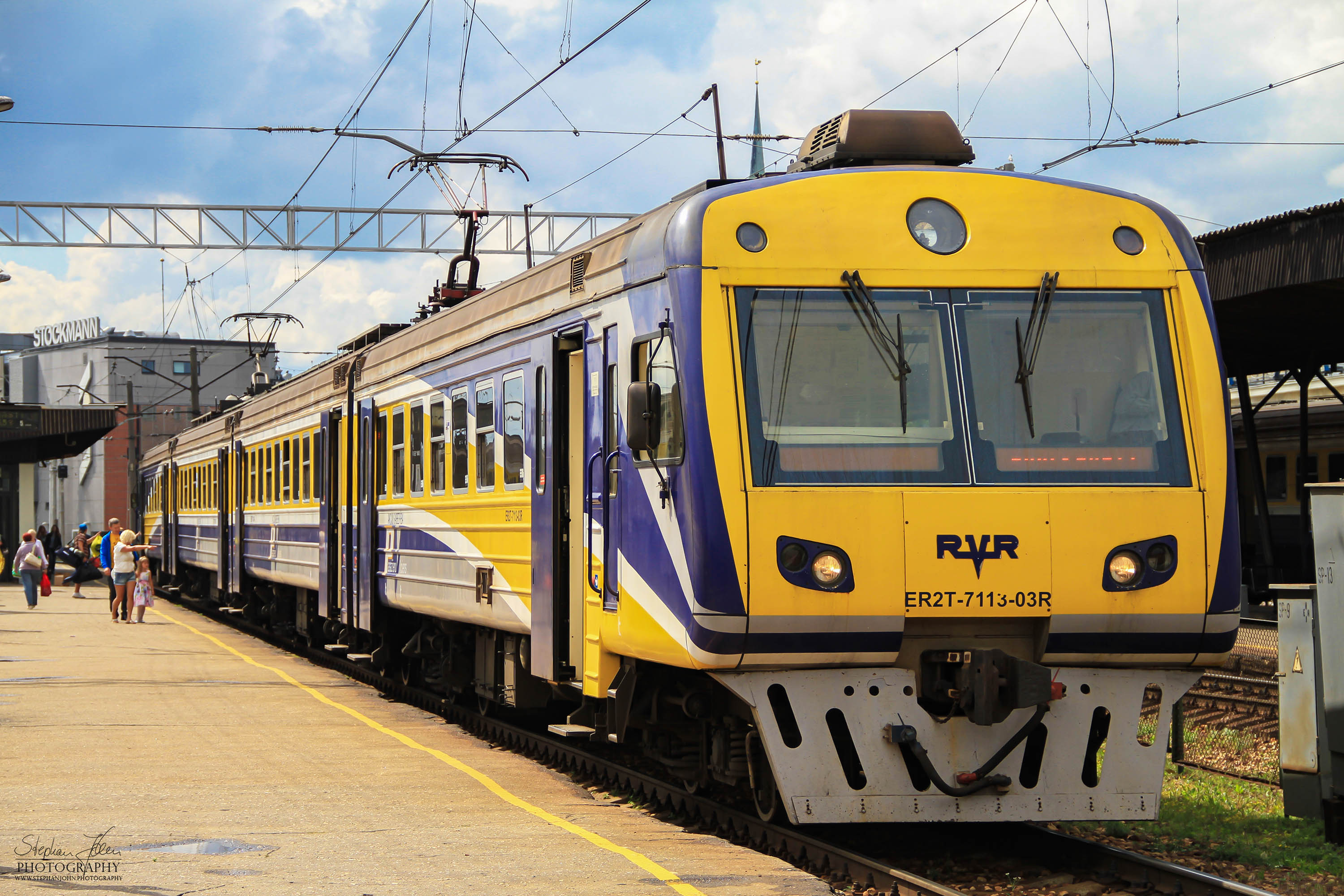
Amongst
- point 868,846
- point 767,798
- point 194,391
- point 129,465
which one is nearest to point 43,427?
point 194,391

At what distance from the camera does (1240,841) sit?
7992mm

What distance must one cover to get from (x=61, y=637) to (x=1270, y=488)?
69.6 ft

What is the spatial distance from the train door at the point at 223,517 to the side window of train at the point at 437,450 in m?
13.1

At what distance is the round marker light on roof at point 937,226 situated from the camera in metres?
7.52

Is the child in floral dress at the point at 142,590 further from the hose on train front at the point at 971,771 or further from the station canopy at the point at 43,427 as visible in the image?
the hose on train front at the point at 971,771

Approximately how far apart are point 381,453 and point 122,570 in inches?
486

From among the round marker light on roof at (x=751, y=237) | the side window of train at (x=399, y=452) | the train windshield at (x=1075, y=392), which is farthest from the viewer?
the side window of train at (x=399, y=452)

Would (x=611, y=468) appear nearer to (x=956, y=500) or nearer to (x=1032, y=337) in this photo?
(x=956, y=500)

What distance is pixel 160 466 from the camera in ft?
117

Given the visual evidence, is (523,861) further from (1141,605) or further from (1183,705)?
(1183,705)

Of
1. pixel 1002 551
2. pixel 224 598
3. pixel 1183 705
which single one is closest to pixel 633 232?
pixel 1002 551

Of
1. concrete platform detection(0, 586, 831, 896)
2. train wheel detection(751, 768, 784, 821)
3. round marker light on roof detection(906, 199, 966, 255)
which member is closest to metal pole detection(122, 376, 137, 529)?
concrete platform detection(0, 586, 831, 896)

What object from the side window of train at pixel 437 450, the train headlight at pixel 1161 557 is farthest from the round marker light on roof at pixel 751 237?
the side window of train at pixel 437 450

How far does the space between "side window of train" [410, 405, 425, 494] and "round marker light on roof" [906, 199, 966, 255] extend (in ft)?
19.7
